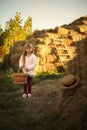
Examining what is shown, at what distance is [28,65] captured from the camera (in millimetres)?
8641

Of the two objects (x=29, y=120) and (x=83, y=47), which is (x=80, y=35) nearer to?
(x=83, y=47)

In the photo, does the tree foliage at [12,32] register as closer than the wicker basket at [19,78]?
No

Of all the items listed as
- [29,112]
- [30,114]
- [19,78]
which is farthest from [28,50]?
[30,114]

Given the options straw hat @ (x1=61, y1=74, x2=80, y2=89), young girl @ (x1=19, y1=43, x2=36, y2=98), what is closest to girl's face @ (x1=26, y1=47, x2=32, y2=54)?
young girl @ (x1=19, y1=43, x2=36, y2=98)

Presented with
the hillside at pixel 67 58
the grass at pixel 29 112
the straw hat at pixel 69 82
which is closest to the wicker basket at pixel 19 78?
the grass at pixel 29 112

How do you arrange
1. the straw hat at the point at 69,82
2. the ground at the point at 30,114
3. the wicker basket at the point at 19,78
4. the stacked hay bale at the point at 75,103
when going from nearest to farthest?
the stacked hay bale at the point at 75,103, the ground at the point at 30,114, the straw hat at the point at 69,82, the wicker basket at the point at 19,78

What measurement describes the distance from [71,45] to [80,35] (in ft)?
2.79

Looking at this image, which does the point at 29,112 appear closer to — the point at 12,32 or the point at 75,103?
the point at 75,103

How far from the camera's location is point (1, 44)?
29125mm

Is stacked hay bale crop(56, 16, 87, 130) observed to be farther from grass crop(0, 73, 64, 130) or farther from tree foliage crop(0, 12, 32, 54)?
tree foliage crop(0, 12, 32, 54)

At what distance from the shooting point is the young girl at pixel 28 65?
845 cm

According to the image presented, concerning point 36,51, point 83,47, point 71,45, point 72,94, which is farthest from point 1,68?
point 72,94

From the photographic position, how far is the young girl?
845 cm

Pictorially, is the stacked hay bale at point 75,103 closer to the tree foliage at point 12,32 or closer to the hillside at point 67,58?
the hillside at point 67,58
